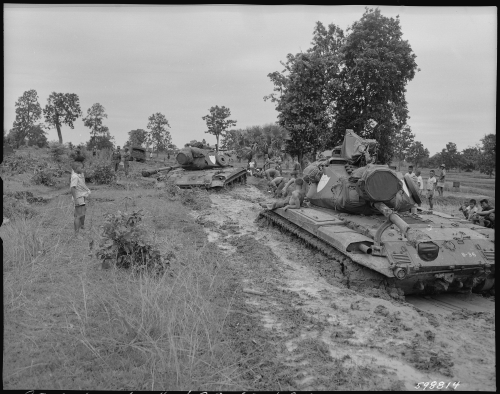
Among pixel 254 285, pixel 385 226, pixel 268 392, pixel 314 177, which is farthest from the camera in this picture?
pixel 314 177

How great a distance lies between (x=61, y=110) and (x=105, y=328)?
17910mm

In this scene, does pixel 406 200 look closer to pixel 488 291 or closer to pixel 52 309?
pixel 488 291

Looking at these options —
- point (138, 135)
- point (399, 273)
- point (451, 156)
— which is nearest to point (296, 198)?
point (399, 273)

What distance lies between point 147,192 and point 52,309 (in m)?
12.5

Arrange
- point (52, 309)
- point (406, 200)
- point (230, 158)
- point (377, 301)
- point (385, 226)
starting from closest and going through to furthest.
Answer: point (52, 309), point (377, 301), point (385, 226), point (406, 200), point (230, 158)

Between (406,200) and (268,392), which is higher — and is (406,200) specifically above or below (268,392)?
above

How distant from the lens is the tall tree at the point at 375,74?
19375 millimetres

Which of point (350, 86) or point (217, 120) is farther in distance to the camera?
point (217, 120)

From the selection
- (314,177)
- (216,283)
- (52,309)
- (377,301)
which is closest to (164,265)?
(216,283)

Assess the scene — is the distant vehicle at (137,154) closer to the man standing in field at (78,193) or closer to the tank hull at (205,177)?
the tank hull at (205,177)

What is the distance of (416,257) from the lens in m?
6.52

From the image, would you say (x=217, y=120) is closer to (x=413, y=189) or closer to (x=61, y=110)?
(x=61, y=110)

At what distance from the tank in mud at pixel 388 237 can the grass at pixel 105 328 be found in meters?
2.19

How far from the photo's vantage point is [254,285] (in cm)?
676
